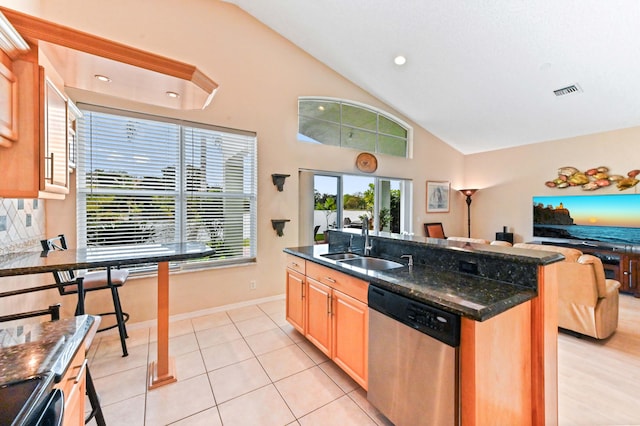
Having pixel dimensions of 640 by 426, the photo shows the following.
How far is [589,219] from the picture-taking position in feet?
15.7

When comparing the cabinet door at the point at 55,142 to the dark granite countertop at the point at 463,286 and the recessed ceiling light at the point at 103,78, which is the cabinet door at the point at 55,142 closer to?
the recessed ceiling light at the point at 103,78

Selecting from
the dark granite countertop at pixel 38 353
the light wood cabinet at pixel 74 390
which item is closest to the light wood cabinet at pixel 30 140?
the dark granite countertop at pixel 38 353

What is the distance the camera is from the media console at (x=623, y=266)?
414 cm

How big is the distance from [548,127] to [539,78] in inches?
66.1

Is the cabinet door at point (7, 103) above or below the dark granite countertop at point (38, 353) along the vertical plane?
above

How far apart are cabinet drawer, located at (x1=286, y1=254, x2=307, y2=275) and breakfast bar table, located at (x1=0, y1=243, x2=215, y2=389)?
922 millimetres

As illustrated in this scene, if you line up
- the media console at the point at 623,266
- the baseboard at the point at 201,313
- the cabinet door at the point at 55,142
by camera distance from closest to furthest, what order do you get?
the cabinet door at the point at 55,142 → the baseboard at the point at 201,313 → the media console at the point at 623,266

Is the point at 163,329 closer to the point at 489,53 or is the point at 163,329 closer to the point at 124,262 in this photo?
the point at 124,262

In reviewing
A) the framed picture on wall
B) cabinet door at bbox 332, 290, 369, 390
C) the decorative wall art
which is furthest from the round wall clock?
the decorative wall art

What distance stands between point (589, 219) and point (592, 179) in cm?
74

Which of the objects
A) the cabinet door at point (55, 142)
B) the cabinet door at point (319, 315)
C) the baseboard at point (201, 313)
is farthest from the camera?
the baseboard at point (201, 313)

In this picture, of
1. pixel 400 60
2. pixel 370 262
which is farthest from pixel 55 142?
pixel 400 60

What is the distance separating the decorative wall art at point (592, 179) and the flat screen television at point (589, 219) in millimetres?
225

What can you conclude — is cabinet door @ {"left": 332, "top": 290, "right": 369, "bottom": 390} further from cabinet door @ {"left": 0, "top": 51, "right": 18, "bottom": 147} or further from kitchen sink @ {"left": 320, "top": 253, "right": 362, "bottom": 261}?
cabinet door @ {"left": 0, "top": 51, "right": 18, "bottom": 147}
